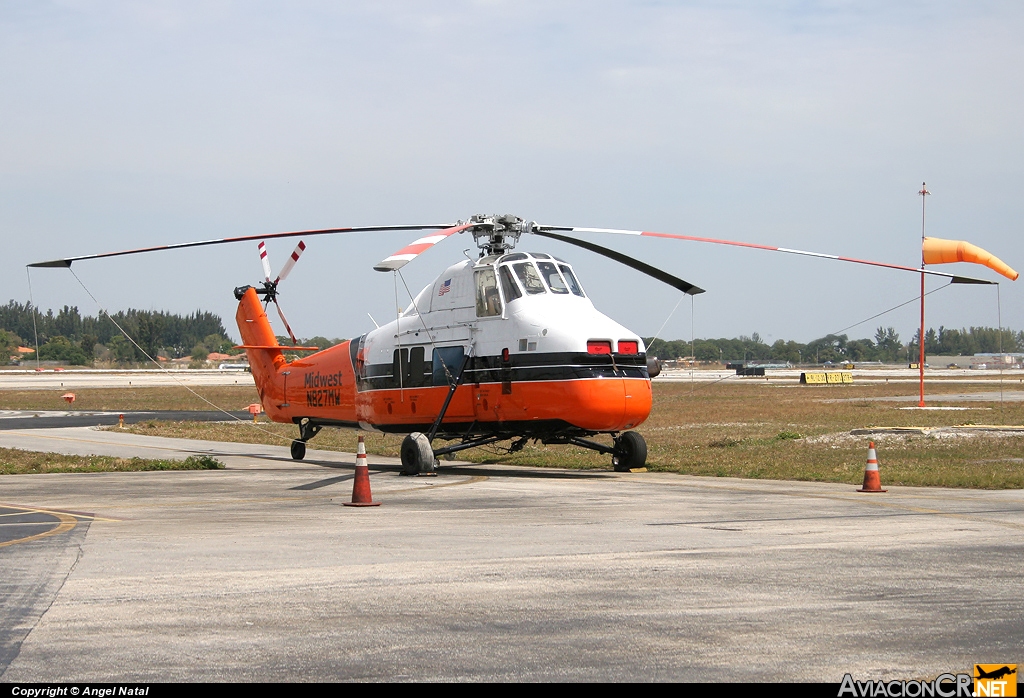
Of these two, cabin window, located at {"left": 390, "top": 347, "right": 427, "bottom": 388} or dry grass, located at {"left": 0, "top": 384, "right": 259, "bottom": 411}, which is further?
dry grass, located at {"left": 0, "top": 384, "right": 259, "bottom": 411}

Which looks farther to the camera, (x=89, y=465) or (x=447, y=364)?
(x=89, y=465)

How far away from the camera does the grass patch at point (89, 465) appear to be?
67.0 ft

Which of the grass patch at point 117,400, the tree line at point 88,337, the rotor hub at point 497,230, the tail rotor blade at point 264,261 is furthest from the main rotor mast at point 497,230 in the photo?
the tree line at point 88,337

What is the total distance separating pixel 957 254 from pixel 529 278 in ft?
48.3

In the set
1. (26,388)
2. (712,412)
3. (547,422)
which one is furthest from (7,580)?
(26,388)

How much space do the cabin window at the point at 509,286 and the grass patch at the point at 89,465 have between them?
282 inches

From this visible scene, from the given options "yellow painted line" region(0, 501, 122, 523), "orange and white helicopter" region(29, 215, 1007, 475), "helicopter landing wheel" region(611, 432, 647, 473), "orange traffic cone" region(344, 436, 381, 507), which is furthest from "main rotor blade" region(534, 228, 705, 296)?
"yellow painted line" region(0, 501, 122, 523)

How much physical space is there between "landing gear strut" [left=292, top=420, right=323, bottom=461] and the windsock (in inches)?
684

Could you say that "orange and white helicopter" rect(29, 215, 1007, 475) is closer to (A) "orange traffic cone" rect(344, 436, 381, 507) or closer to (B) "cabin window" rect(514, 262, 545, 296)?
(B) "cabin window" rect(514, 262, 545, 296)

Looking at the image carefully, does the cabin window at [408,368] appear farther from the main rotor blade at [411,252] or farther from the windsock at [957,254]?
the windsock at [957,254]

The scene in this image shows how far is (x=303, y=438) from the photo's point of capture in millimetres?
25938

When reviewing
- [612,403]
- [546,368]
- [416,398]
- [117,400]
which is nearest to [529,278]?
[546,368]

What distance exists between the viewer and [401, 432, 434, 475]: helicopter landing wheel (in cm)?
1988

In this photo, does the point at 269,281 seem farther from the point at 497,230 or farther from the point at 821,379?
the point at 821,379
